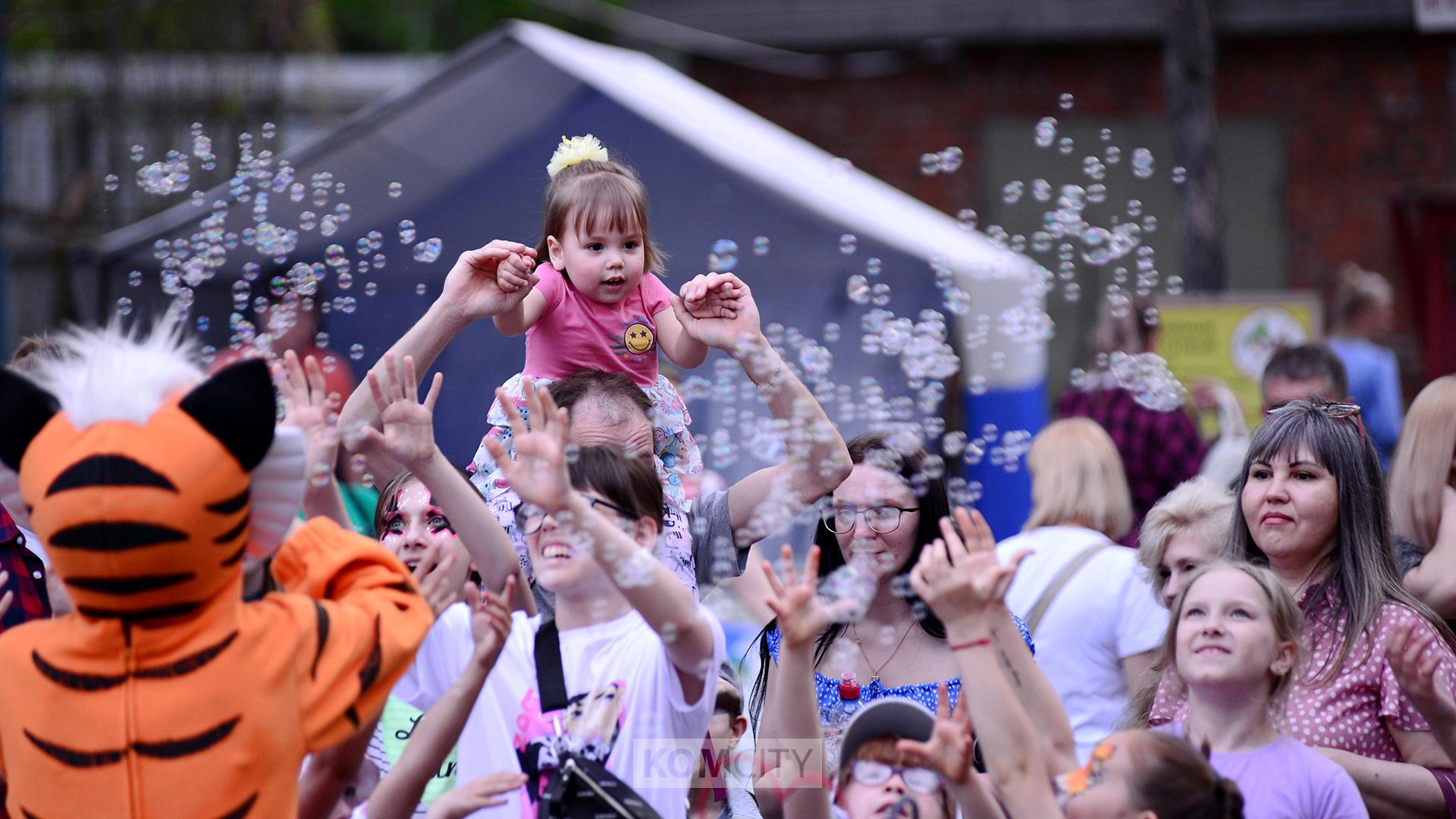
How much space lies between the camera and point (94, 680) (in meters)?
1.89

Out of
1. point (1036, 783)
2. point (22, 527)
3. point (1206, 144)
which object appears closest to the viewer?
point (1036, 783)

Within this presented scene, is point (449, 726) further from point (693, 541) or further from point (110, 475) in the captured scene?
point (693, 541)

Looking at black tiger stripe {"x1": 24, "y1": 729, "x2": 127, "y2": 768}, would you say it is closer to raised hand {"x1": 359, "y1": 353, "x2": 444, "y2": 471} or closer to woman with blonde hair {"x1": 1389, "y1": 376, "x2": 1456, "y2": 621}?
raised hand {"x1": 359, "y1": 353, "x2": 444, "y2": 471}

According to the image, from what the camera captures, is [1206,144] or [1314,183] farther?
[1314,183]

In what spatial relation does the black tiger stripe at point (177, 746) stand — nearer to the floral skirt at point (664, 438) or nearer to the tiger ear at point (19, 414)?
the tiger ear at point (19, 414)

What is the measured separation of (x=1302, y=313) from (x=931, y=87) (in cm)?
424

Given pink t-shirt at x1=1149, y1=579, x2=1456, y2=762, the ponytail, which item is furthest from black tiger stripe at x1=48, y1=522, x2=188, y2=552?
pink t-shirt at x1=1149, y1=579, x2=1456, y2=762

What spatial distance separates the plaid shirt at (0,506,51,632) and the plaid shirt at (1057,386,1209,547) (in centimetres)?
317

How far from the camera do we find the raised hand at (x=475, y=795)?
6.88ft

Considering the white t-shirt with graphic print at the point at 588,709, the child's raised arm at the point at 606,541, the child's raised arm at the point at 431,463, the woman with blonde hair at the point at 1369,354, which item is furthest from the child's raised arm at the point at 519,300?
the woman with blonde hair at the point at 1369,354

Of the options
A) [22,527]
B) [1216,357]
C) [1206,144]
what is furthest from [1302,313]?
[22,527]

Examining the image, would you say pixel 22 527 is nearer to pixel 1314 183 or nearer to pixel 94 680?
pixel 94 680

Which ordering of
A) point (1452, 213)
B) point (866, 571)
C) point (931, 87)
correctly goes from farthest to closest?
point (931, 87) < point (1452, 213) < point (866, 571)

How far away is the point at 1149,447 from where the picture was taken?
4.81 metres
